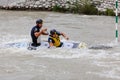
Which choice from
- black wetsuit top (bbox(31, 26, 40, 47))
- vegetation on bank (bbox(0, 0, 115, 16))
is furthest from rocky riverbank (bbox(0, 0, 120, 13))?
black wetsuit top (bbox(31, 26, 40, 47))

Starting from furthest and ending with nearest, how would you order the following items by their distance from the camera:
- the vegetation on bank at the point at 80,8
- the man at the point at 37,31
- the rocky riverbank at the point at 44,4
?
the rocky riverbank at the point at 44,4 < the vegetation on bank at the point at 80,8 < the man at the point at 37,31

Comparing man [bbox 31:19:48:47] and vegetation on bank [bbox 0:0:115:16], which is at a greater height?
man [bbox 31:19:48:47]

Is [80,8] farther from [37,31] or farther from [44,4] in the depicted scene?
[37,31]

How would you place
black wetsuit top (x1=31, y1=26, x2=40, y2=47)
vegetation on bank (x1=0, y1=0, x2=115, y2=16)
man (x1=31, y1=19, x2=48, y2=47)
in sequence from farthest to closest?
vegetation on bank (x1=0, y1=0, x2=115, y2=16), black wetsuit top (x1=31, y1=26, x2=40, y2=47), man (x1=31, y1=19, x2=48, y2=47)

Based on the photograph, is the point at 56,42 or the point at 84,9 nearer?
the point at 56,42

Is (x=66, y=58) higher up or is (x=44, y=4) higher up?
(x=44, y=4)

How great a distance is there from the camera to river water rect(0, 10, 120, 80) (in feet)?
36.3

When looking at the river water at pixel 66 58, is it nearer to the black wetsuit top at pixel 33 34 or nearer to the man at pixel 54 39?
the man at pixel 54 39

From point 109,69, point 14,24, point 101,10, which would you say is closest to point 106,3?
point 101,10

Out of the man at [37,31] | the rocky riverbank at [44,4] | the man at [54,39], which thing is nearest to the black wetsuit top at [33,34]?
the man at [37,31]

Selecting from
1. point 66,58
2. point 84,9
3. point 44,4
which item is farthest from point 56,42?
point 44,4

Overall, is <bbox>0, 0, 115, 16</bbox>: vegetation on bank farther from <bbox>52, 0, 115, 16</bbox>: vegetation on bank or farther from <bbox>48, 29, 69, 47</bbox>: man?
<bbox>48, 29, 69, 47</bbox>: man

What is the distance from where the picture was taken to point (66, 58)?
12.8 meters

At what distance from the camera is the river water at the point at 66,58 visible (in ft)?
36.3
